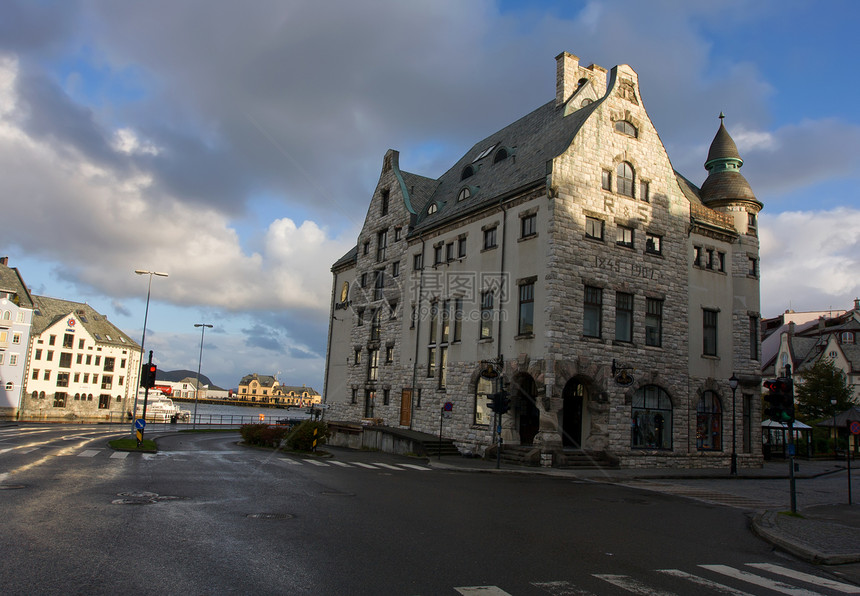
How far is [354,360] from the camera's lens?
4475 centimetres

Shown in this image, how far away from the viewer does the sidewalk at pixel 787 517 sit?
34.8 feet

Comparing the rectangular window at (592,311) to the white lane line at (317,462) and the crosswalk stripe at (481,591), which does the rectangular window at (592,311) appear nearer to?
the white lane line at (317,462)

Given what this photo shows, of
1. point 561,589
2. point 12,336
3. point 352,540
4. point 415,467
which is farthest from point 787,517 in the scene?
point 12,336

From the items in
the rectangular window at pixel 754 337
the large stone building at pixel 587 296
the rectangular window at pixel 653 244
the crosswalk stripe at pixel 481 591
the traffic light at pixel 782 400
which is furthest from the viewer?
the rectangular window at pixel 754 337

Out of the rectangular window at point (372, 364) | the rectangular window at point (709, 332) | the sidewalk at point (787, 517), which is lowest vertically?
the sidewalk at point (787, 517)

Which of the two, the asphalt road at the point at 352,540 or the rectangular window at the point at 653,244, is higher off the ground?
the rectangular window at the point at 653,244

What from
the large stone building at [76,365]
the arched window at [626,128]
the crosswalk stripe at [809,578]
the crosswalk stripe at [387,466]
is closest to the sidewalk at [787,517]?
the crosswalk stripe at [809,578]

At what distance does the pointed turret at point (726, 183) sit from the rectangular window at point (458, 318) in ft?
50.1

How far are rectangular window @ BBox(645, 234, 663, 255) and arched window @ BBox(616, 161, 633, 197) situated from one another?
2371mm

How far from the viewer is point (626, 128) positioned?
104 feet

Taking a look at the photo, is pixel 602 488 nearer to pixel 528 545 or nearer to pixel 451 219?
pixel 528 545

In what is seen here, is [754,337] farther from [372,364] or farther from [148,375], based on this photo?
Answer: [148,375]

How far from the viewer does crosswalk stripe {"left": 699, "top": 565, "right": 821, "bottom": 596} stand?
794 cm

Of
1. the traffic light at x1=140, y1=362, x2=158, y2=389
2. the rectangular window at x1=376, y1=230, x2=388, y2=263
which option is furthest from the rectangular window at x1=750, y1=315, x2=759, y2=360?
the traffic light at x1=140, y1=362, x2=158, y2=389
